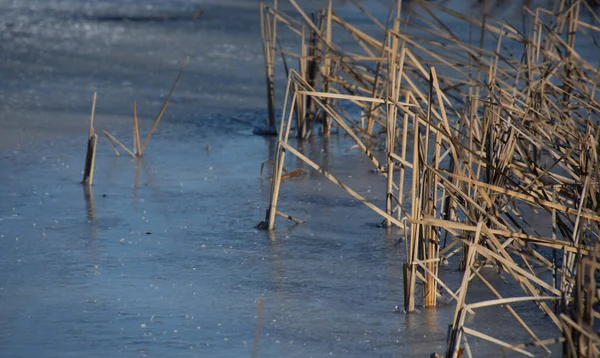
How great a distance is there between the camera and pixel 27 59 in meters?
7.32

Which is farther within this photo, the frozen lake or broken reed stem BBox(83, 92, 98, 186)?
broken reed stem BBox(83, 92, 98, 186)

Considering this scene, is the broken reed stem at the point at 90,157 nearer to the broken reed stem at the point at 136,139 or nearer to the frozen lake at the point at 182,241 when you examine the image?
the frozen lake at the point at 182,241

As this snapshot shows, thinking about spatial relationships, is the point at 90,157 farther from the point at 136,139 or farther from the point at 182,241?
the point at 182,241

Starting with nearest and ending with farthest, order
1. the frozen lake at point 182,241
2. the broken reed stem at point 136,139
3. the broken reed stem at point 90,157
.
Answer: the frozen lake at point 182,241
the broken reed stem at point 90,157
the broken reed stem at point 136,139

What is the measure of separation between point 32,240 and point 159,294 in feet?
2.53

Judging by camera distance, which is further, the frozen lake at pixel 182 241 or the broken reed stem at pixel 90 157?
the broken reed stem at pixel 90 157

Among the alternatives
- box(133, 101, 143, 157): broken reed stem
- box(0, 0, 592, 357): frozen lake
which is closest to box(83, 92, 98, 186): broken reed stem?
box(0, 0, 592, 357): frozen lake

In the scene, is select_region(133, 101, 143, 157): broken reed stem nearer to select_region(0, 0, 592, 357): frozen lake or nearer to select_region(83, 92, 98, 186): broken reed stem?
select_region(0, 0, 592, 357): frozen lake

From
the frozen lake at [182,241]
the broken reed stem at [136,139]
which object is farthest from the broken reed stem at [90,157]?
the broken reed stem at [136,139]

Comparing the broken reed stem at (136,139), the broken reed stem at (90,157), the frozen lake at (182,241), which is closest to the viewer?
the frozen lake at (182,241)

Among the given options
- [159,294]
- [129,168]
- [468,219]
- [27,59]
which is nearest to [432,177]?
[468,219]

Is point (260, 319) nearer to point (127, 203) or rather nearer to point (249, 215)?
point (249, 215)

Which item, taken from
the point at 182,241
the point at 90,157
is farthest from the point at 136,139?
the point at 182,241

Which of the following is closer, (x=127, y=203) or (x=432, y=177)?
(x=432, y=177)
